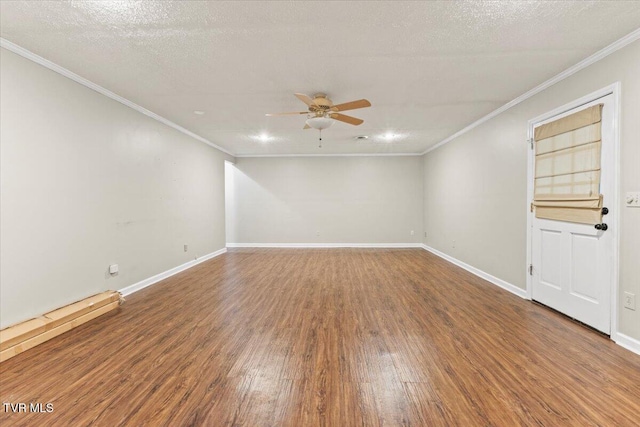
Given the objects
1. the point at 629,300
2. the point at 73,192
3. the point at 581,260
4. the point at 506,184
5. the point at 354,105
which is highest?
the point at 354,105

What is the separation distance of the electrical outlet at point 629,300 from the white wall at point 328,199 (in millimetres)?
5027

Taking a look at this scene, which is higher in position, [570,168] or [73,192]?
[570,168]

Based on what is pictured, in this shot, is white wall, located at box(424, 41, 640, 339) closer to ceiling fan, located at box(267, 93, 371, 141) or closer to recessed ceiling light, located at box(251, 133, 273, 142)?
ceiling fan, located at box(267, 93, 371, 141)

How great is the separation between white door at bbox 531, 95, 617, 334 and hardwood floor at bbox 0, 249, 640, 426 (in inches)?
6.5

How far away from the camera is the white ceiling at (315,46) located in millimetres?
1831

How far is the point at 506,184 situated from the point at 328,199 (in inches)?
170

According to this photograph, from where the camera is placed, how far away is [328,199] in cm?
725

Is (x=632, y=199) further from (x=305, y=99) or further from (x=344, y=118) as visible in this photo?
(x=305, y=99)

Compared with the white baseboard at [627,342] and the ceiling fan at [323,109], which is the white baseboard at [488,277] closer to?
the white baseboard at [627,342]

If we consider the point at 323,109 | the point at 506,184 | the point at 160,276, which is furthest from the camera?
the point at 160,276

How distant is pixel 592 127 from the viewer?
7.98 ft

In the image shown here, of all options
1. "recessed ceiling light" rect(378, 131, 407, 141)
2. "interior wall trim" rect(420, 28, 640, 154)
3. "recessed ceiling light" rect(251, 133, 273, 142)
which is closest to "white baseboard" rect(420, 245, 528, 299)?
"interior wall trim" rect(420, 28, 640, 154)

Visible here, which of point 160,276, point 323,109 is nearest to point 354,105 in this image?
point 323,109

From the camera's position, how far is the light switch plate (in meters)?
2.08
